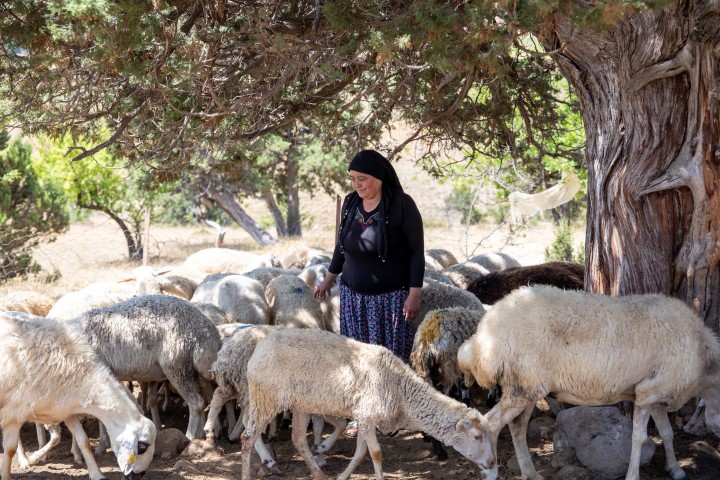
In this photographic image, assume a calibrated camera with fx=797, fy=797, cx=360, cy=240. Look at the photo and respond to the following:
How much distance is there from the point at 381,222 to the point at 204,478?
244 cm

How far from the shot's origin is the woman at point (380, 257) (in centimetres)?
629

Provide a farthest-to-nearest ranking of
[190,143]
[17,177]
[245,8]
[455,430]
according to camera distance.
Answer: [17,177] → [190,143] → [245,8] → [455,430]

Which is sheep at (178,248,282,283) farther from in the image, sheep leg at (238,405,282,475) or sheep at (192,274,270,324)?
sheep leg at (238,405,282,475)

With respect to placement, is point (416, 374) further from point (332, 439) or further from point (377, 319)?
point (332, 439)

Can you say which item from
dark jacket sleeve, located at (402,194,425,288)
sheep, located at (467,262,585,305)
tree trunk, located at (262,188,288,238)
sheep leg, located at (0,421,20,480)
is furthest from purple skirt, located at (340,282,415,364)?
tree trunk, located at (262,188,288,238)

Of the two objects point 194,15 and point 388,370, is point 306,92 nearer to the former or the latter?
point 194,15

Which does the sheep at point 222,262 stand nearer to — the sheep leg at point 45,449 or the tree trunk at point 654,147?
the sheep leg at point 45,449

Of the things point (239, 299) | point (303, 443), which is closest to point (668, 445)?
point (303, 443)

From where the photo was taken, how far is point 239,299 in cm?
920

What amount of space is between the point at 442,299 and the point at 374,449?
2.33m

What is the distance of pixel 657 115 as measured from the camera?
630 cm

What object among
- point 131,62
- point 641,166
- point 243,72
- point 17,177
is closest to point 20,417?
point 131,62

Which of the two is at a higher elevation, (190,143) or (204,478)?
(190,143)

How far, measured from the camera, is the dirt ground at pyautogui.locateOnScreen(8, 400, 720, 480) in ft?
19.8
